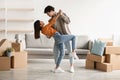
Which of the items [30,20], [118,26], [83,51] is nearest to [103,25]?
[118,26]

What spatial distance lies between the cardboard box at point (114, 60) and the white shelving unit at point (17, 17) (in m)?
3.02

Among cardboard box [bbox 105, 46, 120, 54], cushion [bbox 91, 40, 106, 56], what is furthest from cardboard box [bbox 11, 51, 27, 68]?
cardboard box [bbox 105, 46, 120, 54]

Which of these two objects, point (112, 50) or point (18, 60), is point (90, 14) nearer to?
point (112, 50)

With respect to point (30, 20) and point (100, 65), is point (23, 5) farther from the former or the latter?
point (100, 65)

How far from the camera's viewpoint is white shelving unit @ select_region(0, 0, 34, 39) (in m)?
8.37

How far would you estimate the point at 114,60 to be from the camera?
6.16 m

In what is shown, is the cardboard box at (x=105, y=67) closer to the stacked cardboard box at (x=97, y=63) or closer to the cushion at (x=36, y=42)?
the stacked cardboard box at (x=97, y=63)

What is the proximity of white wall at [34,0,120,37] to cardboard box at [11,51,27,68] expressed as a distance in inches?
89.9

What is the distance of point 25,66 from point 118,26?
132 inches

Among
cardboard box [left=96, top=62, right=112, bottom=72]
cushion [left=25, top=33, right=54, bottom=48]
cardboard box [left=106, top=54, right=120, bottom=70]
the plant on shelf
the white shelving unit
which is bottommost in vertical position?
cardboard box [left=96, top=62, right=112, bottom=72]

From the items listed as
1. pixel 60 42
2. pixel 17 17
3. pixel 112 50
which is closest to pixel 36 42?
pixel 17 17

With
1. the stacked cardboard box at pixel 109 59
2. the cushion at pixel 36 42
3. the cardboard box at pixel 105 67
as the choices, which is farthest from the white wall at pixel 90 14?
the cardboard box at pixel 105 67

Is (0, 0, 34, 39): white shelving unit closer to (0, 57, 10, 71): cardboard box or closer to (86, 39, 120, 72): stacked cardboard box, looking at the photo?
(0, 57, 10, 71): cardboard box

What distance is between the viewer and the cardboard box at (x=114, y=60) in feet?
20.1
